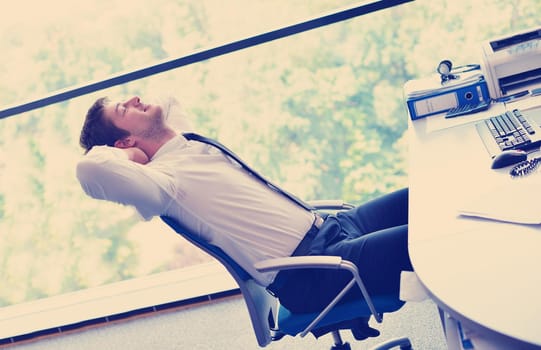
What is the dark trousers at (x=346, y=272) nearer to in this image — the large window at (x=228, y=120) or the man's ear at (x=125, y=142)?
the man's ear at (x=125, y=142)

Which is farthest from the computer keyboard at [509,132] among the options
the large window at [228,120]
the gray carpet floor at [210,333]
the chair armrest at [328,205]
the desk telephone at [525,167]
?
the large window at [228,120]

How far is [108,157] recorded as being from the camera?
173cm

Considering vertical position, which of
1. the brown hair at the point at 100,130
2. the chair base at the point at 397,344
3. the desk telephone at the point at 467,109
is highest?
the brown hair at the point at 100,130

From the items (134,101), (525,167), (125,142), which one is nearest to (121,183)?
(125,142)

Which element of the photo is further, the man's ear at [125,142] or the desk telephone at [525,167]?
the man's ear at [125,142]

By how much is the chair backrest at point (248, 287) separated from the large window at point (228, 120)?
1598 mm

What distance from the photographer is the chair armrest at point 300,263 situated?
1650 millimetres

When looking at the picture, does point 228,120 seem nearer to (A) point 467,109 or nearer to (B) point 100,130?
(B) point 100,130

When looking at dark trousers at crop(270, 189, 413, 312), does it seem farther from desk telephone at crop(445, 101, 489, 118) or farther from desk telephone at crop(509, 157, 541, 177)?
desk telephone at crop(445, 101, 489, 118)

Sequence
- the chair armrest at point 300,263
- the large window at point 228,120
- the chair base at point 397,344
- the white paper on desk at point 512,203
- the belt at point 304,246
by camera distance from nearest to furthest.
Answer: the white paper on desk at point 512,203, the chair armrest at point 300,263, the belt at point 304,246, the chair base at point 397,344, the large window at point 228,120

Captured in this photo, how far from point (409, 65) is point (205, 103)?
46.5 inches

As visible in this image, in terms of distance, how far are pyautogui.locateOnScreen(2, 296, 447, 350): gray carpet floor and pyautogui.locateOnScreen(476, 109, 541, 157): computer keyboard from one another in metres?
0.91

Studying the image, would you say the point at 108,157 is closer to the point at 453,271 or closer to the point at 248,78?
the point at 453,271

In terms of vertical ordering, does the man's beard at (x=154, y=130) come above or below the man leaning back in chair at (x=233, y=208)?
above
